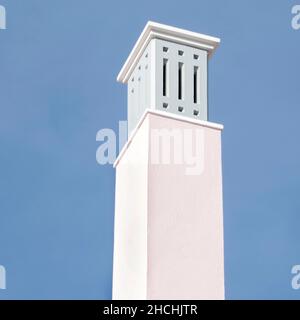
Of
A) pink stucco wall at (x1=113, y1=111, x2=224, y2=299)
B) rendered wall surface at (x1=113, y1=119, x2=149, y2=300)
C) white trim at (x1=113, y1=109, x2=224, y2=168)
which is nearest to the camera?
pink stucco wall at (x1=113, y1=111, x2=224, y2=299)

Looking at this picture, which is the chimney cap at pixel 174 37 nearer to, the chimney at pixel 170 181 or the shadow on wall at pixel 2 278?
the chimney at pixel 170 181

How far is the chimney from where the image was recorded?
542 inches

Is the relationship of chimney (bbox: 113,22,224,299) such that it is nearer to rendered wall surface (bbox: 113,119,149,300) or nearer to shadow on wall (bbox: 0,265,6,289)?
rendered wall surface (bbox: 113,119,149,300)

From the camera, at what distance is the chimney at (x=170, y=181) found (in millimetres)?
13773

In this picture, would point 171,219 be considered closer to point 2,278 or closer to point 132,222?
point 132,222

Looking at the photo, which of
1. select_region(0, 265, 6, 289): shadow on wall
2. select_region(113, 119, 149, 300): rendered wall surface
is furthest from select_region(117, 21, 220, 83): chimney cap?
select_region(0, 265, 6, 289): shadow on wall

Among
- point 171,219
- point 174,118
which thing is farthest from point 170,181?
point 174,118

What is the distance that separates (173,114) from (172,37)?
102cm

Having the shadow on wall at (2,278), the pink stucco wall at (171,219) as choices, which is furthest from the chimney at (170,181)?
the shadow on wall at (2,278)
